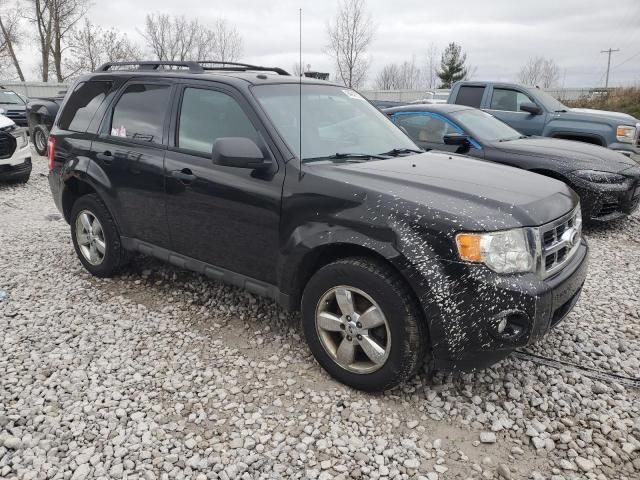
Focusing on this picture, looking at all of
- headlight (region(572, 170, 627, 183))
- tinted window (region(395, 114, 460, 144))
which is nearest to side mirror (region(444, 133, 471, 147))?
tinted window (region(395, 114, 460, 144))

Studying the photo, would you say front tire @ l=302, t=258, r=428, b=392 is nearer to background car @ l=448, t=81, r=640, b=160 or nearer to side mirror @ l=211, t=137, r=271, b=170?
side mirror @ l=211, t=137, r=271, b=170

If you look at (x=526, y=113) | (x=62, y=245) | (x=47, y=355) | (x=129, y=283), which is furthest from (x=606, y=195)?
(x=62, y=245)

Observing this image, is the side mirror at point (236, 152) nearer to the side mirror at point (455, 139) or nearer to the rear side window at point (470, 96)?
the side mirror at point (455, 139)

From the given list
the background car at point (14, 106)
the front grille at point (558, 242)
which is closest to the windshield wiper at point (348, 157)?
the front grille at point (558, 242)

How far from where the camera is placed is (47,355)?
3.40 metres

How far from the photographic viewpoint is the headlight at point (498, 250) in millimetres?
2523

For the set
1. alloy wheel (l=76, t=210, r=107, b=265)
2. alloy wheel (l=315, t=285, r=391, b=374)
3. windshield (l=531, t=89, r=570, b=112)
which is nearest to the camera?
alloy wheel (l=315, t=285, r=391, b=374)

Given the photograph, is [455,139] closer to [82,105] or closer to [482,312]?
[482,312]

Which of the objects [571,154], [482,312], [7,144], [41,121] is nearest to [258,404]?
[482,312]

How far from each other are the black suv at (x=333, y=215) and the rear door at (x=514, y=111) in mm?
5499

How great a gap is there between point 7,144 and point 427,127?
7.04 meters

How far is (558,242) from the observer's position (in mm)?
2840

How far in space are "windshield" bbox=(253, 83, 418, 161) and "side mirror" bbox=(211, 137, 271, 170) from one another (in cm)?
27

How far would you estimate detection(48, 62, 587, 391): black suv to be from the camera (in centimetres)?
258
